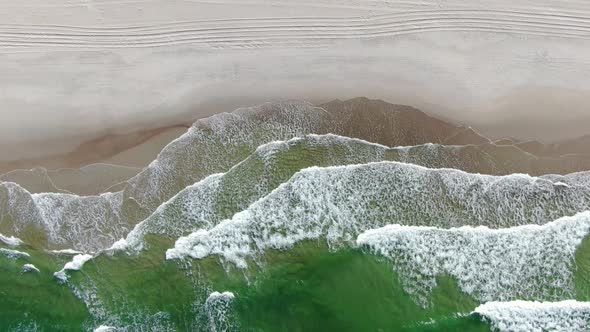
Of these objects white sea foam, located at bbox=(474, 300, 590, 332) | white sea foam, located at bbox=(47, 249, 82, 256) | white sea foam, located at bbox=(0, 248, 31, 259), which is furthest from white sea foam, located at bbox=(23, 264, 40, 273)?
white sea foam, located at bbox=(474, 300, 590, 332)

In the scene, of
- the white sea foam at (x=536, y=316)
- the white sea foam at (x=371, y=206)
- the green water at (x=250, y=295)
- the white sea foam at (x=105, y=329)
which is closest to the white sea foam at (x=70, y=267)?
the green water at (x=250, y=295)

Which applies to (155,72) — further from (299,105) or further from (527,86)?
(527,86)

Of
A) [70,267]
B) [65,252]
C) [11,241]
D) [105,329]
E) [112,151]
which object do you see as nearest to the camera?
[105,329]

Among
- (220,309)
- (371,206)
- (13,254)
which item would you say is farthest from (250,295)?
(13,254)

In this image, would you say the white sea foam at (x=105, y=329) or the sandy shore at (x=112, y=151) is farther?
the sandy shore at (x=112, y=151)

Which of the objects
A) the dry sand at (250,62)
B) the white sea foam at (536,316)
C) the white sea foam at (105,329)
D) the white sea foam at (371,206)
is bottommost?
the white sea foam at (105,329)

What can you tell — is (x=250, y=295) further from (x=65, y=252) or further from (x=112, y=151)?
(x=112, y=151)

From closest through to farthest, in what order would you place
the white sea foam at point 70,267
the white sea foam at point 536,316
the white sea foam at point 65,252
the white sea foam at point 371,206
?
the white sea foam at point 536,316
the white sea foam at point 371,206
the white sea foam at point 70,267
the white sea foam at point 65,252

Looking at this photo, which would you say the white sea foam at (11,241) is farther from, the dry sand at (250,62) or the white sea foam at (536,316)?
the white sea foam at (536,316)
